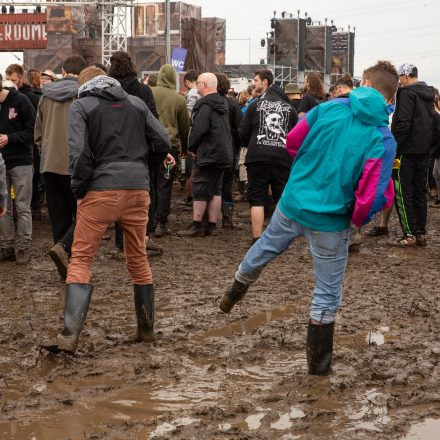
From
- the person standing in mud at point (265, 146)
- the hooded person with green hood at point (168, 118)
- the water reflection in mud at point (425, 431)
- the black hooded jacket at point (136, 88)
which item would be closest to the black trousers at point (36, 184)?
the hooded person with green hood at point (168, 118)

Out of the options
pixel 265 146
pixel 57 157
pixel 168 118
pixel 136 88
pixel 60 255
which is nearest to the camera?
pixel 60 255

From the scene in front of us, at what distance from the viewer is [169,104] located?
37.2 ft

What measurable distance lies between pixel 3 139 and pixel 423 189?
4.93 metres

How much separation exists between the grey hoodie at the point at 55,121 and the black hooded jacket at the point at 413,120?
13.4 ft

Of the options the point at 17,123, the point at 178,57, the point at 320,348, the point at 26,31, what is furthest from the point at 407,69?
the point at 26,31

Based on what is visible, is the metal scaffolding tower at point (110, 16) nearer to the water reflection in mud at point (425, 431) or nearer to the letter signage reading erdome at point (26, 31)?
the letter signage reading erdome at point (26, 31)

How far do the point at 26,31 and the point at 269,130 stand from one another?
3235 centimetres

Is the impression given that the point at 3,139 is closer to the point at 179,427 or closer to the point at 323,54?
the point at 179,427

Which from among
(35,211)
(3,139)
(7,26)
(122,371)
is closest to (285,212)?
(122,371)

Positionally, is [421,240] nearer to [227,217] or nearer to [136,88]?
[227,217]

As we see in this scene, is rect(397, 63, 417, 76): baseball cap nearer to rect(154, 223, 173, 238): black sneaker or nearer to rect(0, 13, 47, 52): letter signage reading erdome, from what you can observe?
rect(154, 223, 173, 238): black sneaker

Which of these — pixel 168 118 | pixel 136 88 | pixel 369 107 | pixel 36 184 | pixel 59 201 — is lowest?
pixel 36 184

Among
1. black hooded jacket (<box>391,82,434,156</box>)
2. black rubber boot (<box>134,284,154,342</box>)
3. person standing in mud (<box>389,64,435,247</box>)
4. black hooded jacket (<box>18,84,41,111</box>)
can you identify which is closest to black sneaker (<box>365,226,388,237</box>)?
person standing in mud (<box>389,64,435,247</box>)

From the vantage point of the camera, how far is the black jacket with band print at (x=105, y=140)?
18.8 feet
